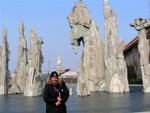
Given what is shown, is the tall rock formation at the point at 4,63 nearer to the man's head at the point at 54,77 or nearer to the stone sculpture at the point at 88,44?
the stone sculpture at the point at 88,44

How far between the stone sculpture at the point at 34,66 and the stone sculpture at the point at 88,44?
345 centimetres

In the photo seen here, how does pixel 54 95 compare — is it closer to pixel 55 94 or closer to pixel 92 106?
pixel 55 94

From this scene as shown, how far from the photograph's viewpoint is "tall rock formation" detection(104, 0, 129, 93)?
36.1m

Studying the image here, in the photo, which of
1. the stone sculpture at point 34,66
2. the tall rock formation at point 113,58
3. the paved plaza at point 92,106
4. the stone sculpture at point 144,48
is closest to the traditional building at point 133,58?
the tall rock formation at point 113,58

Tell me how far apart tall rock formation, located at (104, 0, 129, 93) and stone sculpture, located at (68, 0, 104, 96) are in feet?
5.52

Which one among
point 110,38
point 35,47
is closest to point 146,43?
point 110,38

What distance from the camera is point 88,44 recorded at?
1588 inches

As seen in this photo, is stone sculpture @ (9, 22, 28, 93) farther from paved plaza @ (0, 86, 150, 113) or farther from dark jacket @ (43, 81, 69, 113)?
dark jacket @ (43, 81, 69, 113)

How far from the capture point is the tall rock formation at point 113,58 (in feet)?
119

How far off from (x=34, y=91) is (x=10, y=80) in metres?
10.7

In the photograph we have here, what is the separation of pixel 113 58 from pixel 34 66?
688 cm

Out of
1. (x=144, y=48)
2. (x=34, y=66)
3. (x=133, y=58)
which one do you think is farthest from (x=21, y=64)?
(x=133, y=58)

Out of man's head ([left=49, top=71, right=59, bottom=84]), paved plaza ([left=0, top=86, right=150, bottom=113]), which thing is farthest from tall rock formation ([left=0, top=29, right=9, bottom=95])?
man's head ([left=49, top=71, right=59, bottom=84])

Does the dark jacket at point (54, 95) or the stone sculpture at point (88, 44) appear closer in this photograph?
the dark jacket at point (54, 95)
